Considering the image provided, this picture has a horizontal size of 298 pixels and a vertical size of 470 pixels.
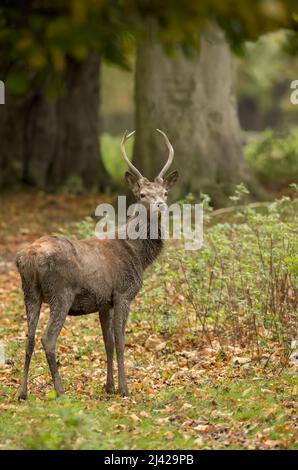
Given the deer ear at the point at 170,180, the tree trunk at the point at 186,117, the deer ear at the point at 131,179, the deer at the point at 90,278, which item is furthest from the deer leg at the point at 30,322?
the tree trunk at the point at 186,117

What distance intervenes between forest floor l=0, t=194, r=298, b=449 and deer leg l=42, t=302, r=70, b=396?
192 millimetres

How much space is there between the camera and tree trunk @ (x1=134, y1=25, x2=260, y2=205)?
18344 mm

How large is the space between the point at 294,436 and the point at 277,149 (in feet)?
62.6

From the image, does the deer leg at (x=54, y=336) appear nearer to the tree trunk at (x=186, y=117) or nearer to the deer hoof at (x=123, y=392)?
the deer hoof at (x=123, y=392)

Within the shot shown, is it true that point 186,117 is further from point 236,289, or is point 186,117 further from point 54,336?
point 54,336

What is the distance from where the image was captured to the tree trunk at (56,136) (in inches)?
968

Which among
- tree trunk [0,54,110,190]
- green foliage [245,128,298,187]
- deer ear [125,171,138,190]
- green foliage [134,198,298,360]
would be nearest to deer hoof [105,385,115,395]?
green foliage [134,198,298,360]

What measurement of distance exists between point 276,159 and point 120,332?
1591cm

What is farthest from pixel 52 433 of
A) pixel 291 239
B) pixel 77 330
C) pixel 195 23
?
pixel 77 330

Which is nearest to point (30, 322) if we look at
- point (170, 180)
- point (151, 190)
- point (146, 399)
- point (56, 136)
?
point (146, 399)

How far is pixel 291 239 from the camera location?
10367 millimetres

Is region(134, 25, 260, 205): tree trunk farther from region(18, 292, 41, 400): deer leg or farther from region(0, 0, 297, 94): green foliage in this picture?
region(0, 0, 297, 94): green foliage

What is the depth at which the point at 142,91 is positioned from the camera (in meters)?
18.7

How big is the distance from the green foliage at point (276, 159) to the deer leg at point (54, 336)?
14.3 metres
